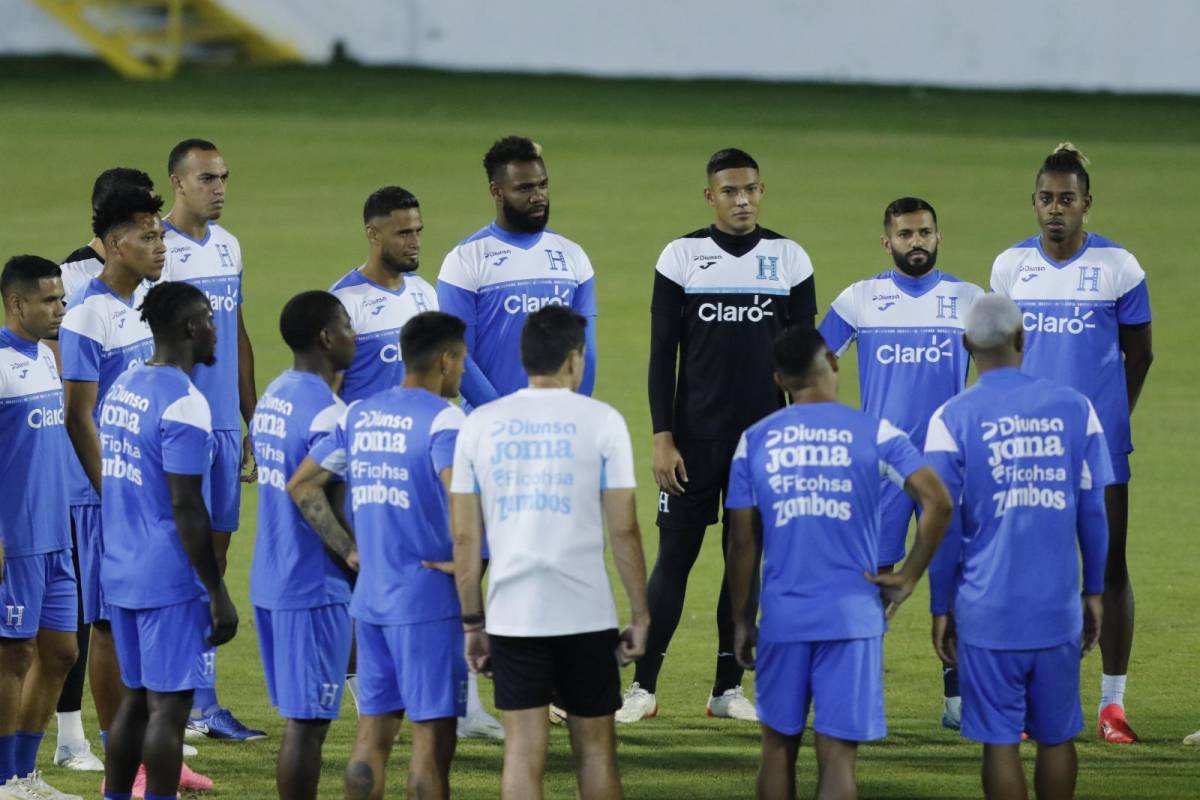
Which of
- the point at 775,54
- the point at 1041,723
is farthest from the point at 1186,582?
the point at 775,54

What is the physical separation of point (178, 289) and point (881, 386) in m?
3.10

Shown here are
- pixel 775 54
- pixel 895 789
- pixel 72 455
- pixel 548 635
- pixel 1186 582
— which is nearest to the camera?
pixel 548 635

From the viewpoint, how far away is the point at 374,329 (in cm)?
763

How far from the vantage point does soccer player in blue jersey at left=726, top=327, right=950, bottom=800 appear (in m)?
5.88

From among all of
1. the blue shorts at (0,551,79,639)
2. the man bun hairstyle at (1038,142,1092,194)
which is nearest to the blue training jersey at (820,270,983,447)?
the man bun hairstyle at (1038,142,1092,194)

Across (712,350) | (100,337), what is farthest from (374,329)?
(712,350)

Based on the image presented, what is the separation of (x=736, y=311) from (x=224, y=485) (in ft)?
7.33

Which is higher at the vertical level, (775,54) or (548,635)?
(775,54)

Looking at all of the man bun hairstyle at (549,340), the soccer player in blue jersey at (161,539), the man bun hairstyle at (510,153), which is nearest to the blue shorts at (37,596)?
the soccer player in blue jersey at (161,539)

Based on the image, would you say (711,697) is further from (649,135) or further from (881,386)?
(649,135)

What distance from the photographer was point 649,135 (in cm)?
2641

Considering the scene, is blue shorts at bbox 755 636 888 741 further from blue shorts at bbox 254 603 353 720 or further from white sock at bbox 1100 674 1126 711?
white sock at bbox 1100 674 1126 711

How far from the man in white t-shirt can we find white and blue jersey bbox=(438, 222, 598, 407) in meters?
2.02

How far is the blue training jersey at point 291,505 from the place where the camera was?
20.8 feet
